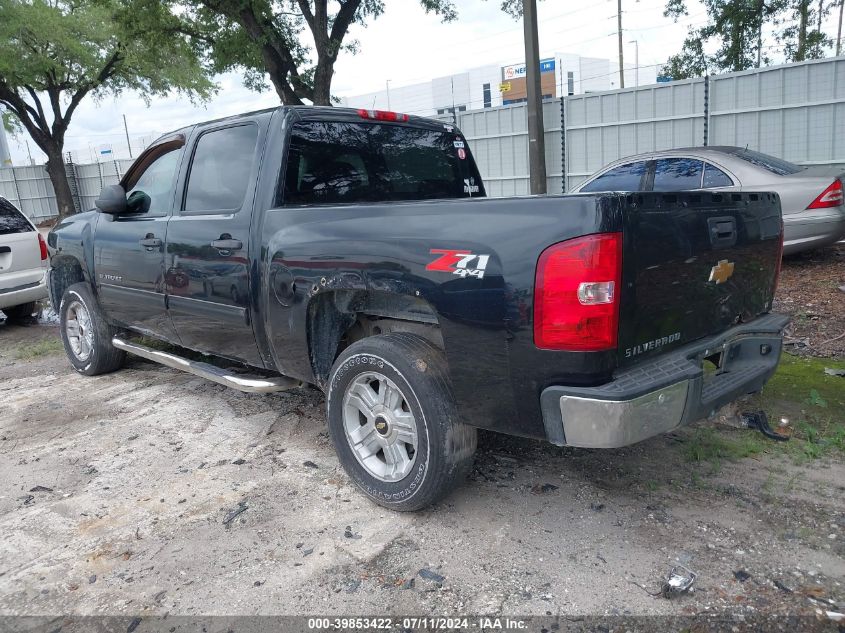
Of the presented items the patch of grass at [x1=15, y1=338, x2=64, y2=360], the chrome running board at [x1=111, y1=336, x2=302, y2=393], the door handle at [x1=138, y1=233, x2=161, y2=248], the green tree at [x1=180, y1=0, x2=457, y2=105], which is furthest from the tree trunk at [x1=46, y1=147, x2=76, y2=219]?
the door handle at [x1=138, y1=233, x2=161, y2=248]

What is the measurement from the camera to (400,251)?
2.86 metres

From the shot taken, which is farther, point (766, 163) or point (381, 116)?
point (766, 163)

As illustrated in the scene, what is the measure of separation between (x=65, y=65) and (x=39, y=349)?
18.8m

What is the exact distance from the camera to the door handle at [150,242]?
434 centimetres

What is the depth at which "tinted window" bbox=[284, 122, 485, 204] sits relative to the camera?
3.73 meters

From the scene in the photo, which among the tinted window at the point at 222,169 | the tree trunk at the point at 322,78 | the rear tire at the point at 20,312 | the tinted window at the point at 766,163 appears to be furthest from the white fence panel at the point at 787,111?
the rear tire at the point at 20,312

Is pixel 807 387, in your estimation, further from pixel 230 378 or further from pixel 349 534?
pixel 230 378

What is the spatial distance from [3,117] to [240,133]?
2857cm

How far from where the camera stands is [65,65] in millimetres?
21719

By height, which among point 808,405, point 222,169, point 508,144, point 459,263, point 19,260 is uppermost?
point 508,144

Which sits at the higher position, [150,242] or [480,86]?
[480,86]

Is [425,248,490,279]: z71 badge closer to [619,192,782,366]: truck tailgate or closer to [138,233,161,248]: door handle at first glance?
[619,192,782,366]: truck tailgate

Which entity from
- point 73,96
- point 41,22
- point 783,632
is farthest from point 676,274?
point 73,96

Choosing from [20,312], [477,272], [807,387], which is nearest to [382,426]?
[477,272]
